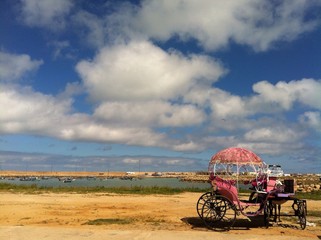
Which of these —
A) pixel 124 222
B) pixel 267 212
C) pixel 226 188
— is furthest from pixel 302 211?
pixel 124 222

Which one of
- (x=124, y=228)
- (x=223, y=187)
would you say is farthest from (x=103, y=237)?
(x=223, y=187)

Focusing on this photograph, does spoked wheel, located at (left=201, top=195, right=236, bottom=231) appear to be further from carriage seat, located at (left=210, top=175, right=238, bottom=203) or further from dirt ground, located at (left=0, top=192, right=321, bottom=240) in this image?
dirt ground, located at (left=0, top=192, right=321, bottom=240)

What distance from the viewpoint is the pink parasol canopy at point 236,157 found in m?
18.7

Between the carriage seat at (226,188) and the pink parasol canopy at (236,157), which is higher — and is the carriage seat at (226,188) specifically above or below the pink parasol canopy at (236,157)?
below

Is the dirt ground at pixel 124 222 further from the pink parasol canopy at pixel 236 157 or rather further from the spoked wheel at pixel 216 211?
the pink parasol canopy at pixel 236 157

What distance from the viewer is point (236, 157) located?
1875 centimetres

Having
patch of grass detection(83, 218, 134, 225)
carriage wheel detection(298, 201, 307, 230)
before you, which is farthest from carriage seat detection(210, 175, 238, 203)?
patch of grass detection(83, 218, 134, 225)

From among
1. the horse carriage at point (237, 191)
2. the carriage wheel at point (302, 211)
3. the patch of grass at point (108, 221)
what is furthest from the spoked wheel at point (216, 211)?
the patch of grass at point (108, 221)

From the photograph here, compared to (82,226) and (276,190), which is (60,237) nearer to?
(82,226)

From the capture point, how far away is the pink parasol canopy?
61.2 feet

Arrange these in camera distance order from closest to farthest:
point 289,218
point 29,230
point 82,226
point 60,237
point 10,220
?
1. point 60,237
2. point 29,230
3. point 82,226
4. point 10,220
5. point 289,218

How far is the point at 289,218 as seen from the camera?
22578mm

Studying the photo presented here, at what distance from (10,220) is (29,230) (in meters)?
5.82

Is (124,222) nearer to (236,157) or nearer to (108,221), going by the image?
(108,221)
